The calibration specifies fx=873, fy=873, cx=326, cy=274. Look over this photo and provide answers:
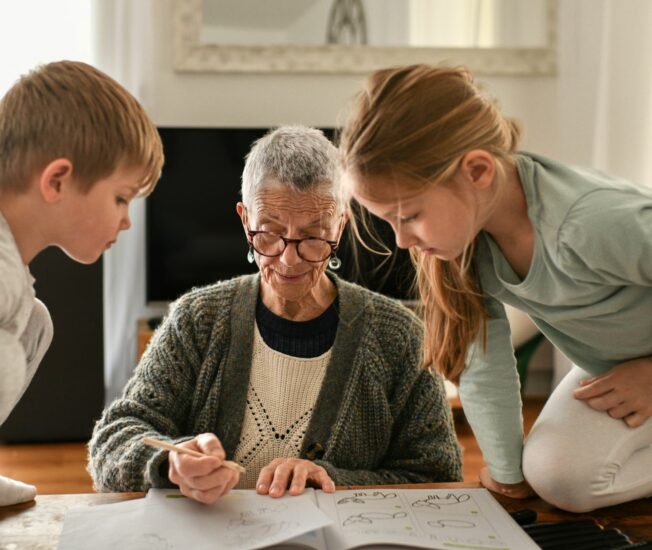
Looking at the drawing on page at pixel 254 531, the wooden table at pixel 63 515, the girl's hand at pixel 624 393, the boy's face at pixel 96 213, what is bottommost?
the wooden table at pixel 63 515

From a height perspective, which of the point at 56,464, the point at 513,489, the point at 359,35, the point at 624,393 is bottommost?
the point at 56,464

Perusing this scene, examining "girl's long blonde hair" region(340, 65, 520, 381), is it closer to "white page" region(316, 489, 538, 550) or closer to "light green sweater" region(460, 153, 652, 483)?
"light green sweater" region(460, 153, 652, 483)

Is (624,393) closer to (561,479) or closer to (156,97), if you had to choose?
(561,479)

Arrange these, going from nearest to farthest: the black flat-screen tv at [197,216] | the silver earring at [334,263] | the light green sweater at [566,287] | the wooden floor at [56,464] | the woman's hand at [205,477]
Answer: the woman's hand at [205,477], the light green sweater at [566,287], the silver earring at [334,263], the wooden floor at [56,464], the black flat-screen tv at [197,216]

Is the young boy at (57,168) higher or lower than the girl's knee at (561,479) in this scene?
higher

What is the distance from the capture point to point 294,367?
4.83ft

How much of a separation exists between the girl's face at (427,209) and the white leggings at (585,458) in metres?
0.31

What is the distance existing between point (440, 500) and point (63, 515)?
474 millimetres

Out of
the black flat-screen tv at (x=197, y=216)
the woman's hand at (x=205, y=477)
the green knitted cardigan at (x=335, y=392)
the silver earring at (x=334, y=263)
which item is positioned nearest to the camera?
the woman's hand at (x=205, y=477)

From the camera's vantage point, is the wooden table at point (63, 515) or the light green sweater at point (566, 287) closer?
the wooden table at point (63, 515)

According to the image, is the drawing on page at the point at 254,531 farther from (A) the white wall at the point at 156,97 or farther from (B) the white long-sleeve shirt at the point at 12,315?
(A) the white wall at the point at 156,97

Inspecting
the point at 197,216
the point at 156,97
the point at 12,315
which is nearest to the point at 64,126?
the point at 12,315

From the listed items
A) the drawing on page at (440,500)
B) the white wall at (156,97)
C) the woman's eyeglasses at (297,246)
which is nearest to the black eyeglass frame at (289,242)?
the woman's eyeglasses at (297,246)

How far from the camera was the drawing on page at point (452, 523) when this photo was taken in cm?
103
